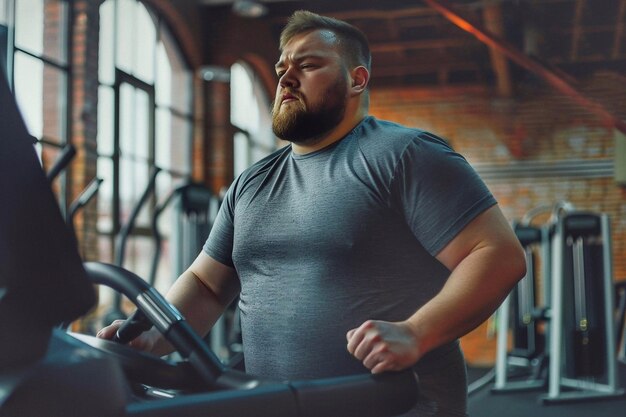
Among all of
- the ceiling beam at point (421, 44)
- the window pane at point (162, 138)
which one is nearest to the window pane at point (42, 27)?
the window pane at point (162, 138)

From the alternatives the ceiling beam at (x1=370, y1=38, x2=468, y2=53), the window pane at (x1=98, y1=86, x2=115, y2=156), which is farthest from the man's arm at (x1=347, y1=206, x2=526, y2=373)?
the ceiling beam at (x1=370, y1=38, x2=468, y2=53)

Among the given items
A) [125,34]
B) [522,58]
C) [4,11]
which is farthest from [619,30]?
[4,11]

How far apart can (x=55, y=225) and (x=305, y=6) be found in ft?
27.7

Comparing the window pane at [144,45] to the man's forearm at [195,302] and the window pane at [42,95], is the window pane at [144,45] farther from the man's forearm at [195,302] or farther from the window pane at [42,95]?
the man's forearm at [195,302]

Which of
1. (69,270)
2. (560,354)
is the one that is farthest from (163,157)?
(69,270)

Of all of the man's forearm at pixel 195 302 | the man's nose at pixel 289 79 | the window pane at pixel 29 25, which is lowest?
the man's forearm at pixel 195 302

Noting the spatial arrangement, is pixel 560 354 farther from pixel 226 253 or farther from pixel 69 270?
pixel 69 270

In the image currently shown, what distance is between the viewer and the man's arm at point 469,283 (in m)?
1.03

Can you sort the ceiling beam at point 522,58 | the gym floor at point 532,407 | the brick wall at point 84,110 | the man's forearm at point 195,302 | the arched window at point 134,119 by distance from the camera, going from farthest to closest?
the arched window at point 134,119 → the brick wall at point 84,110 → the gym floor at point 532,407 → the ceiling beam at point 522,58 → the man's forearm at point 195,302

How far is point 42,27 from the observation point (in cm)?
634

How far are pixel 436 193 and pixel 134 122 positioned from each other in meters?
6.41

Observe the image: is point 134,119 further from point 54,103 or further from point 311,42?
point 311,42

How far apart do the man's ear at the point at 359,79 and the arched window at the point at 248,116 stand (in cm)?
783

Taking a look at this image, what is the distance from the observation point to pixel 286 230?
132 centimetres
